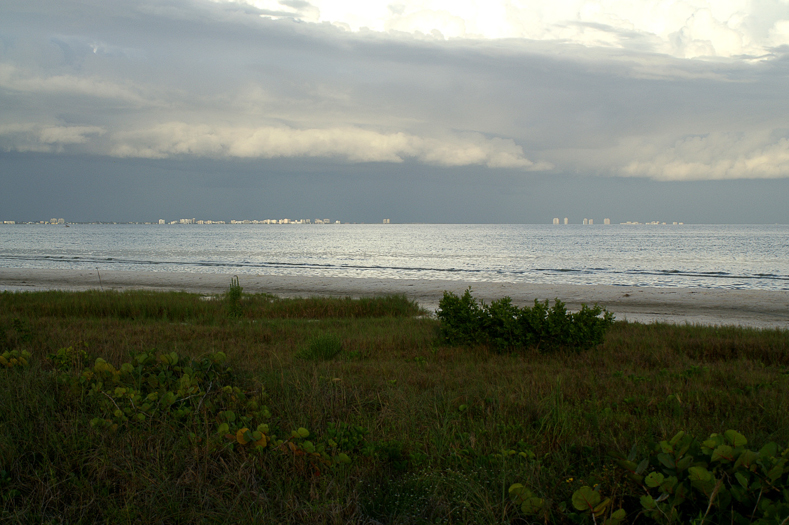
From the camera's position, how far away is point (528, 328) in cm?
910

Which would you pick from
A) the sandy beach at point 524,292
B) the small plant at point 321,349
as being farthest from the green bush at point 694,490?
the sandy beach at point 524,292

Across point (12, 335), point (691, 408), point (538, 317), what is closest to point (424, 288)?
point (538, 317)

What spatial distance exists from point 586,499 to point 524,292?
23.2 m

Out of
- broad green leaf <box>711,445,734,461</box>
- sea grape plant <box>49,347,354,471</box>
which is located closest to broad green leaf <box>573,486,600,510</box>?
broad green leaf <box>711,445,734,461</box>

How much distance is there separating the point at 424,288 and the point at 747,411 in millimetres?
22379

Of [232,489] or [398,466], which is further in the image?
[398,466]

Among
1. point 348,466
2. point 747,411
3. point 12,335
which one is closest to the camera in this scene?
point 348,466

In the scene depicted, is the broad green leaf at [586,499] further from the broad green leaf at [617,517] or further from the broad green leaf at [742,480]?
the broad green leaf at [742,480]

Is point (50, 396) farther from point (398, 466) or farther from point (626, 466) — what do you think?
point (626, 466)

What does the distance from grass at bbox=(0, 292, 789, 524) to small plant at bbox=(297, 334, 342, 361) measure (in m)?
0.02

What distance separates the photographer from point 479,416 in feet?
16.2

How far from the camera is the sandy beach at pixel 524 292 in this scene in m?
18.8

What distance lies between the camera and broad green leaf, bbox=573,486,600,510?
285cm

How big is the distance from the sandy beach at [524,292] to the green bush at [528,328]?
7475 mm
